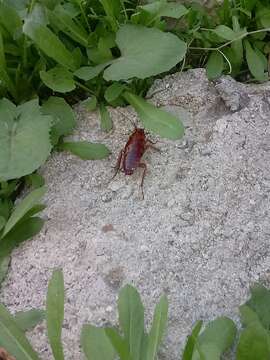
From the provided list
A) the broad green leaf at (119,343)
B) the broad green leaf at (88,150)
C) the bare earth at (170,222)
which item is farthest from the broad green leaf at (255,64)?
the broad green leaf at (119,343)

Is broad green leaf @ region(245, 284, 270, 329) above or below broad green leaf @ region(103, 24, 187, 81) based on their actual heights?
below

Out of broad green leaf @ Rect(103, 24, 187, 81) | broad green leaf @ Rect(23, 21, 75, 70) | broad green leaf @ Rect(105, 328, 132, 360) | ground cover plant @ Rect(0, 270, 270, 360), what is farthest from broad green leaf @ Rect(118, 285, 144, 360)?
broad green leaf @ Rect(23, 21, 75, 70)

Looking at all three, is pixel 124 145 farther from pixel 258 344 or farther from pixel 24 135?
pixel 258 344

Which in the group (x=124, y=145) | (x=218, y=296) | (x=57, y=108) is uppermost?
(x=57, y=108)

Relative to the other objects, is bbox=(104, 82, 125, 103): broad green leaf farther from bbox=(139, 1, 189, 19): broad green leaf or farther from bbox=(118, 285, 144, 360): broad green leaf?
bbox=(118, 285, 144, 360): broad green leaf

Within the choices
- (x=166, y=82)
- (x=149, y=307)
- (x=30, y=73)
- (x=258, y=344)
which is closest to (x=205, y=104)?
(x=166, y=82)

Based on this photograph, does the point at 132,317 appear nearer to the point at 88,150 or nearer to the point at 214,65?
the point at 88,150

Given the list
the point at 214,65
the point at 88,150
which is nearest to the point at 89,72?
the point at 88,150
